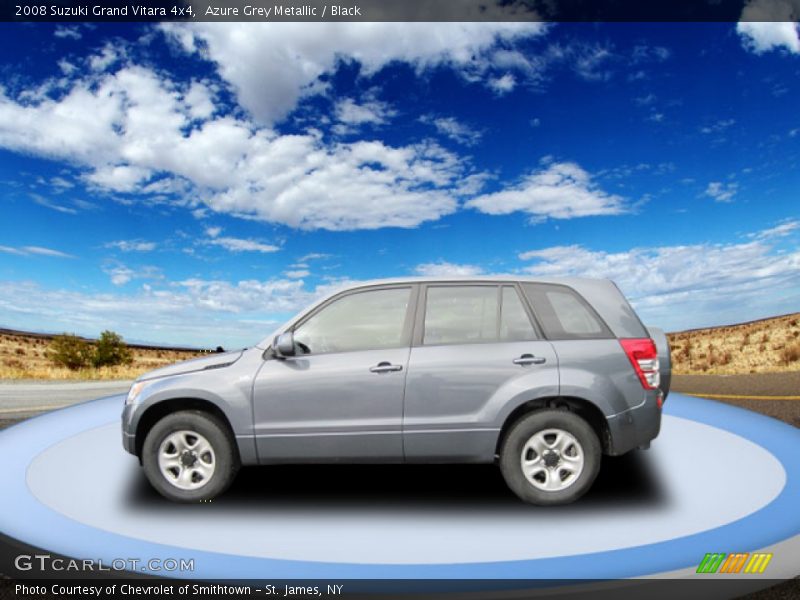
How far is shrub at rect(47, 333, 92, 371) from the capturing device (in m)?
45.3

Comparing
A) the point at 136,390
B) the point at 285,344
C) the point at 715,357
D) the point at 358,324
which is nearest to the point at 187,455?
the point at 136,390

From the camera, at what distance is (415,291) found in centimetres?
600

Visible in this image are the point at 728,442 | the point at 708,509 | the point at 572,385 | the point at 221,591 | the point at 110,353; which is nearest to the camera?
the point at 221,591

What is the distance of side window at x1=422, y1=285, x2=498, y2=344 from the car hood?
1636 millimetres

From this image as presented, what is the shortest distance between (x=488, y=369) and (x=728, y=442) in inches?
133

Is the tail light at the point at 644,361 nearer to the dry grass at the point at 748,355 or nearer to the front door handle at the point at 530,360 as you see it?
the front door handle at the point at 530,360

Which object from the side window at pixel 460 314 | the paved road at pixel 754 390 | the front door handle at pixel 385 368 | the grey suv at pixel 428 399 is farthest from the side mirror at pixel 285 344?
the paved road at pixel 754 390

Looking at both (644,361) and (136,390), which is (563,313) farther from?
(136,390)

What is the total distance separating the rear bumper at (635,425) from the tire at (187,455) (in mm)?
3064

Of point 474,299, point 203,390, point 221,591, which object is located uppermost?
point 474,299

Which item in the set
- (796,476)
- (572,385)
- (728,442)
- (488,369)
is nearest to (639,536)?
(572,385)

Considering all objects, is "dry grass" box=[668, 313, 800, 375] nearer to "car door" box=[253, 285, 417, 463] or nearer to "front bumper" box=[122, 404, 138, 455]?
"car door" box=[253, 285, 417, 463]

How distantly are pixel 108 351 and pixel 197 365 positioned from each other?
44.1 meters

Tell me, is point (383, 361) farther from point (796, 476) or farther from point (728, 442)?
point (728, 442)
